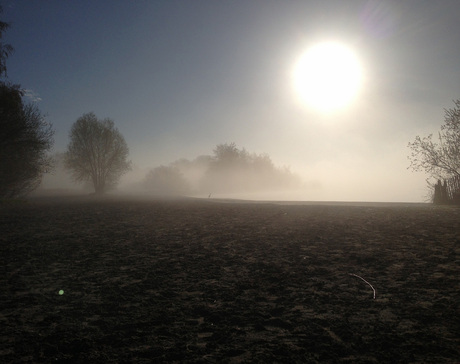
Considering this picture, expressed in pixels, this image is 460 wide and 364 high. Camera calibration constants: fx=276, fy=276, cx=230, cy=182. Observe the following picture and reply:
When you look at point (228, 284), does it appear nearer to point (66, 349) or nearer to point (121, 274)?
point (121, 274)

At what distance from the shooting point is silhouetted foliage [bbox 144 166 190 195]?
85500 millimetres

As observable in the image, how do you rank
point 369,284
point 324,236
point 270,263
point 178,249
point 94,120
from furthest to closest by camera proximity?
point 94,120
point 324,236
point 178,249
point 270,263
point 369,284

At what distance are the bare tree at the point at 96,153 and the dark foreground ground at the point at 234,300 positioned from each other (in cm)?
3850

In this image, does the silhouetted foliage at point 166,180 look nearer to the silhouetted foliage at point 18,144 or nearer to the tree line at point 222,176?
the tree line at point 222,176

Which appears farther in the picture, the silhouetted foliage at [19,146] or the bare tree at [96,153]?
the bare tree at [96,153]

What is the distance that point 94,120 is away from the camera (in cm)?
4084

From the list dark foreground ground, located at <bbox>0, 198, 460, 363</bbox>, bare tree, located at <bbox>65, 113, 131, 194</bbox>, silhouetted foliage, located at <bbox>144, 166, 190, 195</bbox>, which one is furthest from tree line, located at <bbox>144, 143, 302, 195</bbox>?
dark foreground ground, located at <bbox>0, 198, 460, 363</bbox>

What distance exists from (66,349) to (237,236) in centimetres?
505

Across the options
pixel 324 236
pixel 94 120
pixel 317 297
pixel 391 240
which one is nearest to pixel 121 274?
pixel 317 297

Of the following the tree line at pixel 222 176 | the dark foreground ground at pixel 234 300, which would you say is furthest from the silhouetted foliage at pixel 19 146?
the tree line at pixel 222 176

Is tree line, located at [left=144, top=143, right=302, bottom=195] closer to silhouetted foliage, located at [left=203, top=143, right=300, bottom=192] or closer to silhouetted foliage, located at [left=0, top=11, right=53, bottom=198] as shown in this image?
silhouetted foliage, located at [left=203, top=143, right=300, bottom=192]

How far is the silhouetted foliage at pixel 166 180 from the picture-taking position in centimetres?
8550

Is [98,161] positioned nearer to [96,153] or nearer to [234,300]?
[96,153]

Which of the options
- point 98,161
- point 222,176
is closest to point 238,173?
point 222,176
